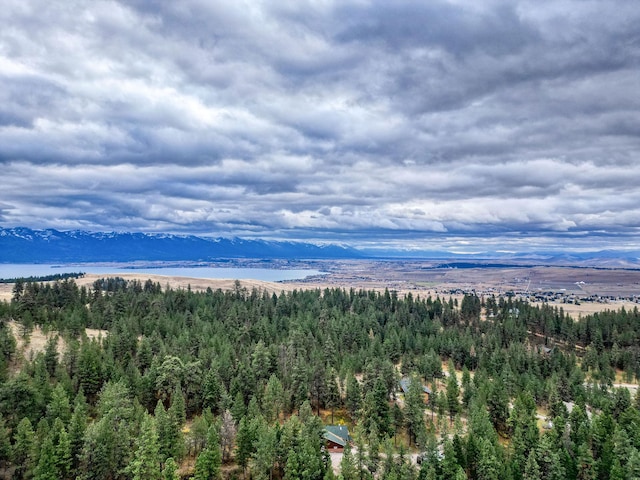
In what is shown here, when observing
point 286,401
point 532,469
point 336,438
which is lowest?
point 336,438

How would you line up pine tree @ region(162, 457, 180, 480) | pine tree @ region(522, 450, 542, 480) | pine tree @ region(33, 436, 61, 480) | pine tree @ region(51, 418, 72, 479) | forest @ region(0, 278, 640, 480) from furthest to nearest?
forest @ region(0, 278, 640, 480), pine tree @ region(522, 450, 542, 480), pine tree @ region(51, 418, 72, 479), pine tree @ region(33, 436, 61, 480), pine tree @ region(162, 457, 180, 480)

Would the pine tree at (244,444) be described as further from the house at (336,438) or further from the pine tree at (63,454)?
the pine tree at (63,454)

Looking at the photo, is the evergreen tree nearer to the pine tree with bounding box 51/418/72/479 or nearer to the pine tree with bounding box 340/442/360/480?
the pine tree with bounding box 340/442/360/480

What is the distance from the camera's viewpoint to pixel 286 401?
85375 millimetres

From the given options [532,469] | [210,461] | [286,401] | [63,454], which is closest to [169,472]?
[210,461]

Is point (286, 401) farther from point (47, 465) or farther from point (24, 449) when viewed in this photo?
point (24, 449)

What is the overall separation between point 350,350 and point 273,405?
49.0m

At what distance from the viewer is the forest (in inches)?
2426

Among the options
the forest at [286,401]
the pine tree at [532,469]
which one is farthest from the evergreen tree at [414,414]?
the pine tree at [532,469]

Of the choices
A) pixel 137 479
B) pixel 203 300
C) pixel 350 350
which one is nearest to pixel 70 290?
pixel 203 300

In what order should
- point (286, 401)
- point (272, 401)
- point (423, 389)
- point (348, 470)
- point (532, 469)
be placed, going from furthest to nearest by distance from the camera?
1. point (423, 389)
2. point (286, 401)
3. point (272, 401)
4. point (532, 469)
5. point (348, 470)

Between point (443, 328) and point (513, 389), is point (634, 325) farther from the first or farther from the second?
point (513, 389)

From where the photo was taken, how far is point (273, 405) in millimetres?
81312

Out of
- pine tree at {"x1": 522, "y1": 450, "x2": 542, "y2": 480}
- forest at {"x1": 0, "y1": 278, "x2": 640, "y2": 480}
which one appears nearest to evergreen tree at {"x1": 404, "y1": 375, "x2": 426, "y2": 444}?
forest at {"x1": 0, "y1": 278, "x2": 640, "y2": 480}
